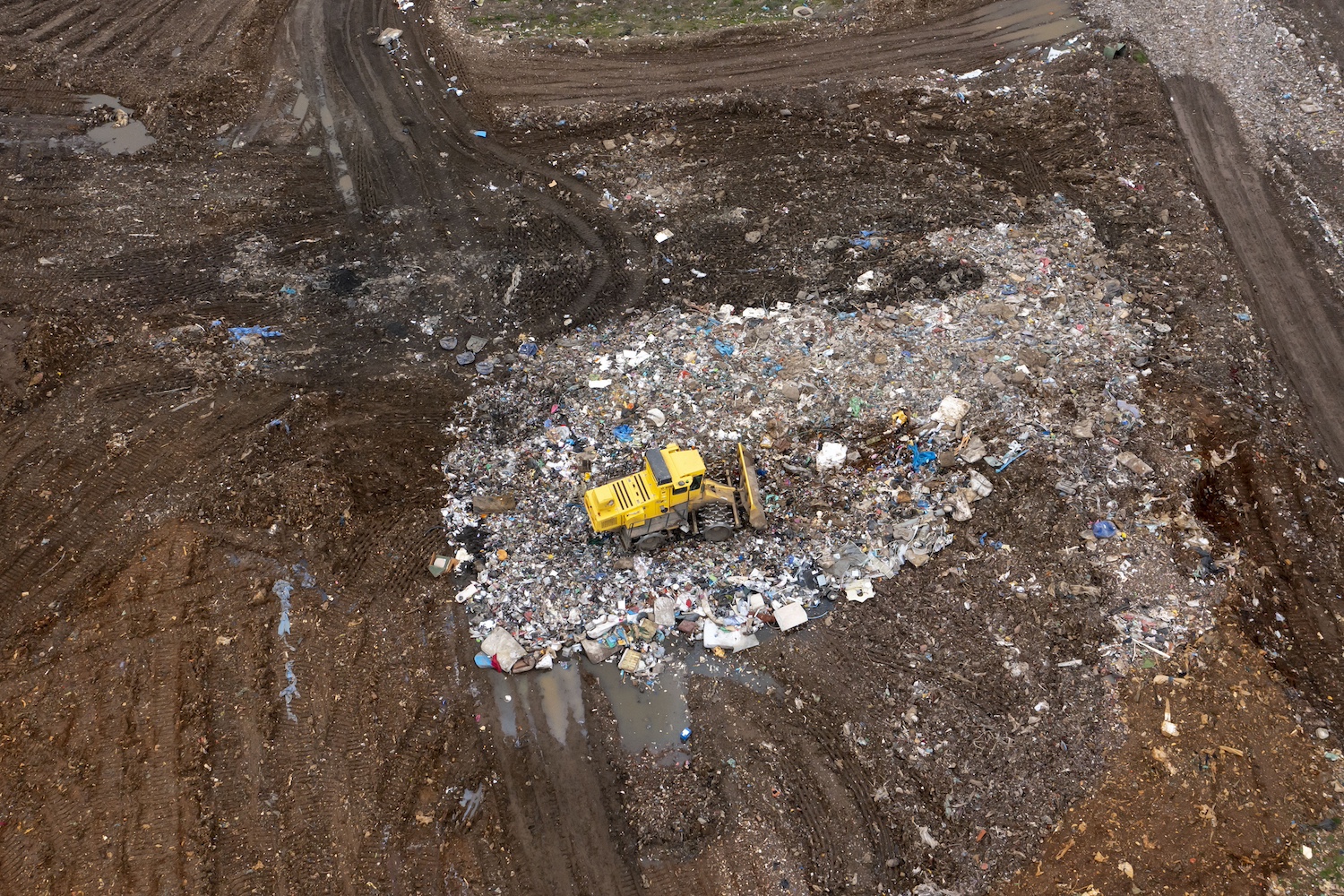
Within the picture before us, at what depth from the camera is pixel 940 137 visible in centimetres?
1534

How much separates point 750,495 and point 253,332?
344 inches

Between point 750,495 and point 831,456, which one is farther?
point 831,456

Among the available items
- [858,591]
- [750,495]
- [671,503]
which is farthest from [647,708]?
[858,591]

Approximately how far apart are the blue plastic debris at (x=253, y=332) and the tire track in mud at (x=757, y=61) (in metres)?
7.51

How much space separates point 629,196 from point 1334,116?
14.8 m

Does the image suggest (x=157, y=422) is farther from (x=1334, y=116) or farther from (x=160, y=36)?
(x=1334, y=116)

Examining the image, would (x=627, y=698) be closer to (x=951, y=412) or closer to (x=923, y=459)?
(x=923, y=459)

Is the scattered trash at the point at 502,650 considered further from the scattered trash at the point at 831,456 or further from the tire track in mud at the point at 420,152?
the tire track in mud at the point at 420,152

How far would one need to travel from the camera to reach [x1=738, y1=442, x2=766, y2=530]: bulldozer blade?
991cm

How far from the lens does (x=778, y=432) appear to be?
1109 cm

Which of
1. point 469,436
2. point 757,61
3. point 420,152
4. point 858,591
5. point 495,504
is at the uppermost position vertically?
point 757,61

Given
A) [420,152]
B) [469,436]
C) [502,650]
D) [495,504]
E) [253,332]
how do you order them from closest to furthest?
[502,650] → [495,504] → [469,436] → [253,332] → [420,152]

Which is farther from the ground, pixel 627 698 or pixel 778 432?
pixel 778 432

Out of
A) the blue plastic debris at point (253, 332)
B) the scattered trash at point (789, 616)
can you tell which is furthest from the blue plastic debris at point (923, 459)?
the blue plastic debris at point (253, 332)
